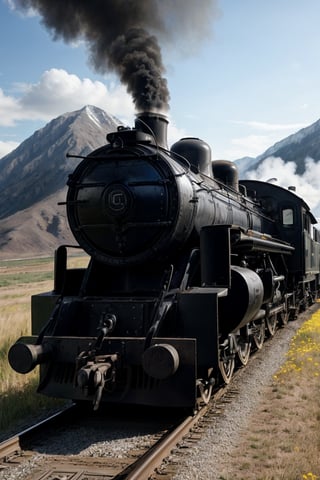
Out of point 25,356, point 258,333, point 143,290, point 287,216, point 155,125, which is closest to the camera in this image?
point 25,356

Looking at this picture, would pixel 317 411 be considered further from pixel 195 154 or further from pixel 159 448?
pixel 195 154

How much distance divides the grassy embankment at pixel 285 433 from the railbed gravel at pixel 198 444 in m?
0.13

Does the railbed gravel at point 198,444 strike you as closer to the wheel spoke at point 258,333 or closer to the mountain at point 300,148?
the wheel spoke at point 258,333

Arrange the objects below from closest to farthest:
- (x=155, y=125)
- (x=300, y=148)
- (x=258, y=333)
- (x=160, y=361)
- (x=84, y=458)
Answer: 1. (x=84, y=458)
2. (x=160, y=361)
3. (x=155, y=125)
4. (x=258, y=333)
5. (x=300, y=148)

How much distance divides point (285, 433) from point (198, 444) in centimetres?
104

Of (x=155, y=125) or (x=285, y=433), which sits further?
(x=155, y=125)

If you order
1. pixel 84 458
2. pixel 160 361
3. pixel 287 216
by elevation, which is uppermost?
pixel 287 216

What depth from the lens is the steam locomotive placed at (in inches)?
231

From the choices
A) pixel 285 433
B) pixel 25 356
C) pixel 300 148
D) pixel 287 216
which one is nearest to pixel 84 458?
pixel 25 356

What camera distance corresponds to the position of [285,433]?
567 cm

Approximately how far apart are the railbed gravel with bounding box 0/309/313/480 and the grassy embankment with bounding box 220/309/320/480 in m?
0.13

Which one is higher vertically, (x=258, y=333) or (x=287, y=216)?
(x=287, y=216)

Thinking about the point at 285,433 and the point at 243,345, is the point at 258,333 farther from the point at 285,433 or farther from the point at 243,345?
the point at 285,433

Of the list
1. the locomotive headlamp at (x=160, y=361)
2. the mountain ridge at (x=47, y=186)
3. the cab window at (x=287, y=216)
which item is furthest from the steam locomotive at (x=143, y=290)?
the mountain ridge at (x=47, y=186)
